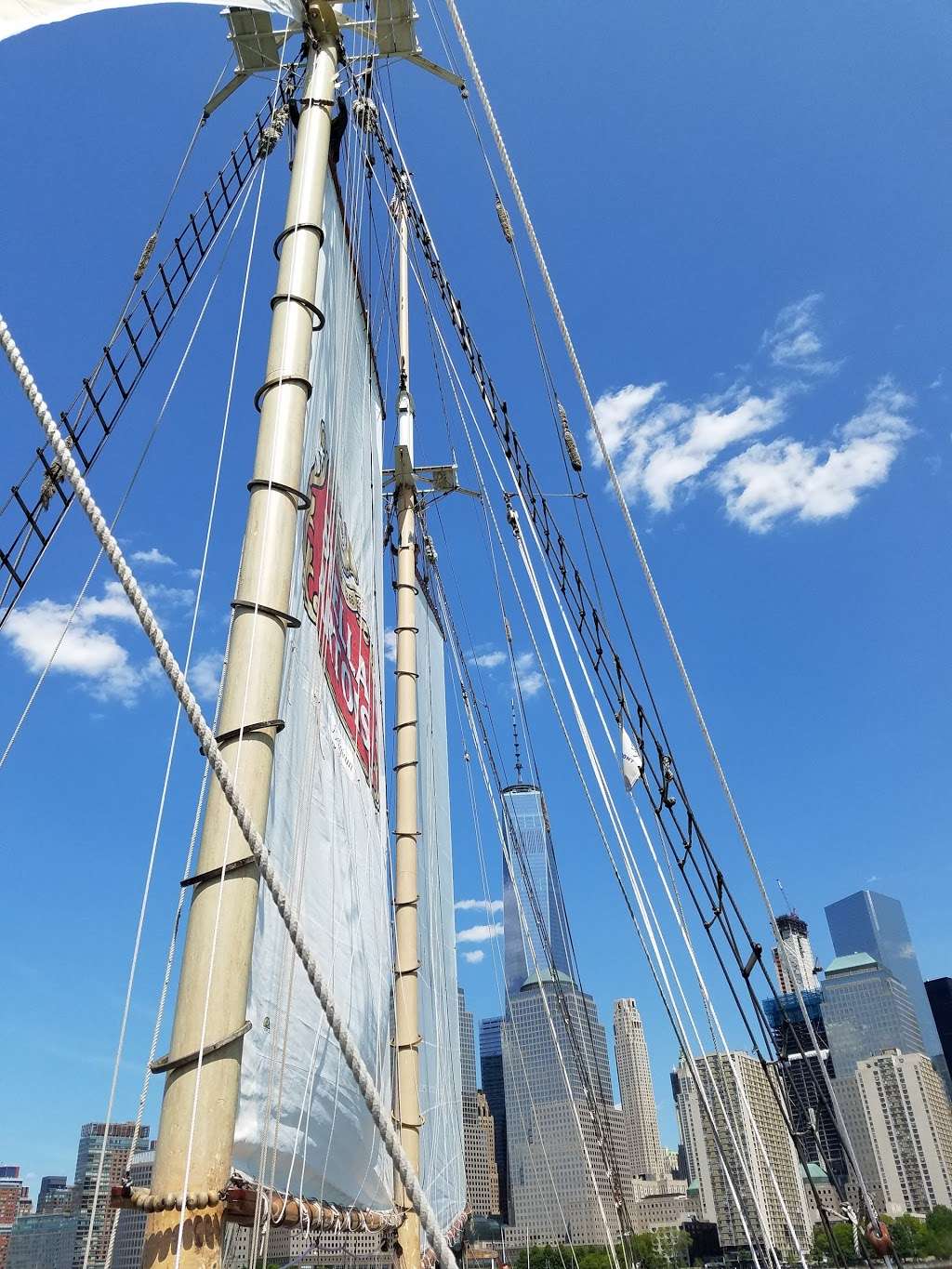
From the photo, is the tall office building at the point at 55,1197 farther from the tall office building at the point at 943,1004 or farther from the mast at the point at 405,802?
the tall office building at the point at 943,1004

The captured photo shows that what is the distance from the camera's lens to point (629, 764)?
732 centimetres

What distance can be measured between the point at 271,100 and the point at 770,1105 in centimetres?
8142

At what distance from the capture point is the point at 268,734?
3705mm

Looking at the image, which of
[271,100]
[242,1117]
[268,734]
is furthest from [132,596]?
[271,100]

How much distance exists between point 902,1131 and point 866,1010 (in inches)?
2658

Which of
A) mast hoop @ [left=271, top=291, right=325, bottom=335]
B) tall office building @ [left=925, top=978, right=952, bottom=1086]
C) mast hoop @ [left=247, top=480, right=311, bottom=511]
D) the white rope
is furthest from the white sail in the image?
tall office building @ [left=925, top=978, right=952, bottom=1086]

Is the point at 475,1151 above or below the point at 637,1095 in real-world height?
below

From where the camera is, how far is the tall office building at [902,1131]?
336 ft

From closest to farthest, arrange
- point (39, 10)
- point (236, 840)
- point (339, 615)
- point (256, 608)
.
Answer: point (236, 840)
point (39, 10)
point (256, 608)
point (339, 615)

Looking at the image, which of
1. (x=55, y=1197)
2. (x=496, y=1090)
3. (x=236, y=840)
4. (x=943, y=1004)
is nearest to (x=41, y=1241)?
(x=55, y=1197)

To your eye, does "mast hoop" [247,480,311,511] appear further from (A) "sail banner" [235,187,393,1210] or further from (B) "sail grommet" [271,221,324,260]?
(B) "sail grommet" [271,221,324,260]

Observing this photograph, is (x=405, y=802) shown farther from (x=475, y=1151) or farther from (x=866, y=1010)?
(x=866, y=1010)

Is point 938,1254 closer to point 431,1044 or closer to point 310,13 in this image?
point 431,1044

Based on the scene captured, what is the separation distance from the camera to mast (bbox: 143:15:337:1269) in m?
3.03
